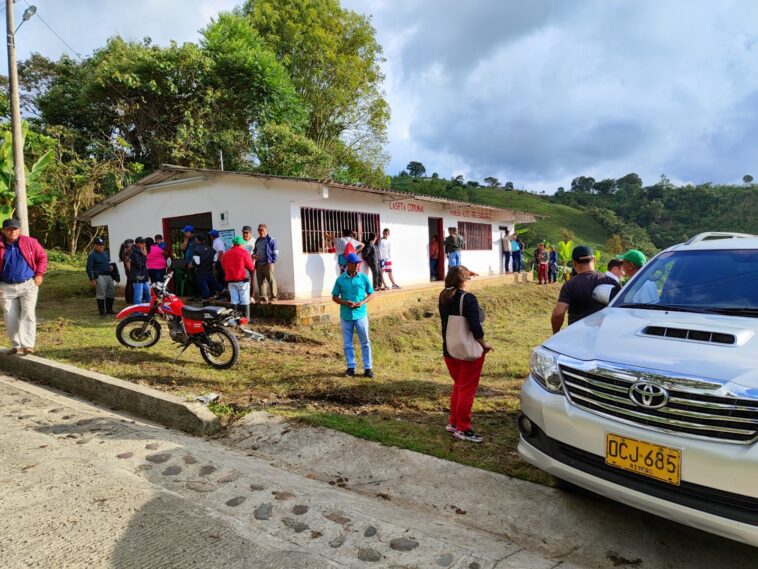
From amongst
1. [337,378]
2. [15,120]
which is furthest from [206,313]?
[15,120]

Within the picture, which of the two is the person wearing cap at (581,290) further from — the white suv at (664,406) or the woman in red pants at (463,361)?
the white suv at (664,406)

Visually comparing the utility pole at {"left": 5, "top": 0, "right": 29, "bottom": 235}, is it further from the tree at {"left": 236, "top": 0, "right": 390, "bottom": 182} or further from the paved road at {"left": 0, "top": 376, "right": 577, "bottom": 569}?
the tree at {"left": 236, "top": 0, "right": 390, "bottom": 182}

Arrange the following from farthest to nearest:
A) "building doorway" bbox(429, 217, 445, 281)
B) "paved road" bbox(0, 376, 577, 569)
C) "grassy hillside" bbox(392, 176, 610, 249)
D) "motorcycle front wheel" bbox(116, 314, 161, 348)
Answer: "grassy hillside" bbox(392, 176, 610, 249) < "building doorway" bbox(429, 217, 445, 281) < "motorcycle front wheel" bbox(116, 314, 161, 348) < "paved road" bbox(0, 376, 577, 569)

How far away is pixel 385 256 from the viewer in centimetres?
1309

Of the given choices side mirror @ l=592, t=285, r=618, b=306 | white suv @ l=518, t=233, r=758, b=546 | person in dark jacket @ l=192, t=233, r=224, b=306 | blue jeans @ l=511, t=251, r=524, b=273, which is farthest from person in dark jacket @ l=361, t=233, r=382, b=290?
blue jeans @ l=511, t=251, r=524, b=273

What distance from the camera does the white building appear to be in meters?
10.7

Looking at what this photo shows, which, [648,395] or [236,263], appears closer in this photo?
[648,395]

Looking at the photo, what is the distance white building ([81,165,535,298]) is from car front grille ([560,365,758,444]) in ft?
27.1

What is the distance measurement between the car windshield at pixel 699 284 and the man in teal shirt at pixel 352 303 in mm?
3291

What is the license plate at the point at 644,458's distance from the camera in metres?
2.26

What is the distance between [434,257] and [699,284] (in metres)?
12.9

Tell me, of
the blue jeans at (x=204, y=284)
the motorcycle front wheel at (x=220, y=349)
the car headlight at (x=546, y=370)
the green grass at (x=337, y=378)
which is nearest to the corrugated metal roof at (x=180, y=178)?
the blue jeans at (x=204, y=284)

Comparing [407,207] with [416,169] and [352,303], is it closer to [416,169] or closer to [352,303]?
[352,303]

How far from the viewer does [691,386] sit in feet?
7.45
